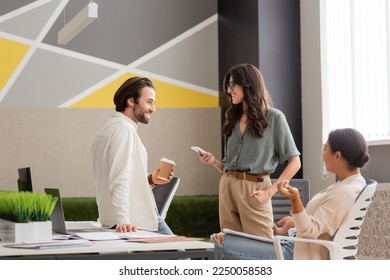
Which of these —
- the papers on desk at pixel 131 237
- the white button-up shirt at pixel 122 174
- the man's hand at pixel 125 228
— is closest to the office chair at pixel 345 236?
the papers on desk at pixel 131 237

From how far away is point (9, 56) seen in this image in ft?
24.9

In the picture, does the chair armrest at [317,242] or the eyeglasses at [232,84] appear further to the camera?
the eyeglasses at [232,84]

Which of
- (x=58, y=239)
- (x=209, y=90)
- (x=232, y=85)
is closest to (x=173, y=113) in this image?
(x=209, y=90)

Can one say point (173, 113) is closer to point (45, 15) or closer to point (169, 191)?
point (45, 15)

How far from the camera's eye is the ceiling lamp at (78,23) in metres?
6.19

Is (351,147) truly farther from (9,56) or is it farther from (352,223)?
(9,56)

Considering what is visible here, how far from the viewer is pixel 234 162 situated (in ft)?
14.5

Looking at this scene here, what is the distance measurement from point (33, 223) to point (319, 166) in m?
4.01

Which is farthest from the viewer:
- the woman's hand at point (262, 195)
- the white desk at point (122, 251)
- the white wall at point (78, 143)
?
the white wall at point (78, 143)

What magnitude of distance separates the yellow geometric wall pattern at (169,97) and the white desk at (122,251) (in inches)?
189

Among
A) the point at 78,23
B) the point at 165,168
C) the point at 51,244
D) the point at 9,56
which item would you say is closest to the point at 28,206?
the point at 51,244

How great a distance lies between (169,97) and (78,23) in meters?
1.54

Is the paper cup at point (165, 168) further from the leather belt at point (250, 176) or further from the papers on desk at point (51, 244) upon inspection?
the papers on desk at point (51, 244)

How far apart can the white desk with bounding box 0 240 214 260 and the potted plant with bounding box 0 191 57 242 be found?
0.47 feet
